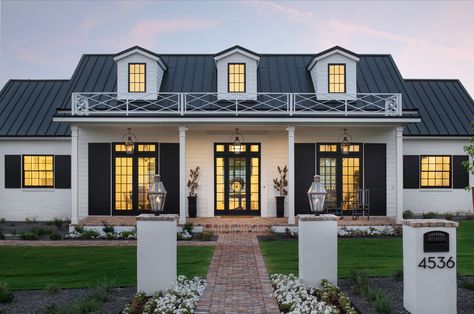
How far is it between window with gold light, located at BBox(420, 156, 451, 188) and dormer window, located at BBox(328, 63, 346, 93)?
4.69 metres

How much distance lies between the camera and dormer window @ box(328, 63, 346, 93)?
1853 centimetres

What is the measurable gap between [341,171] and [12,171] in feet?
44.2

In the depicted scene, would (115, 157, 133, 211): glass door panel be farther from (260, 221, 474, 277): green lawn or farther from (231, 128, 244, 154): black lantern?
(260, 221, 474, 277): green lawn

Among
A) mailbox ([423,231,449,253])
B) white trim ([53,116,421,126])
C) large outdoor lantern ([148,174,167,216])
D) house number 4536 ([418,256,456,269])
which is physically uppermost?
white trim ([53,116,421,126])

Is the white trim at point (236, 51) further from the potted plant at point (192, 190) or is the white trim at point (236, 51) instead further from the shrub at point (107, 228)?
the shrub at point (107, 228)

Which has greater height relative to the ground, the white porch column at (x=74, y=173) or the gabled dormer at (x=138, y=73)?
the gabled dormer at (x=138, y=73)

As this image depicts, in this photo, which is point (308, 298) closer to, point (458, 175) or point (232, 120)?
point (232, 120)

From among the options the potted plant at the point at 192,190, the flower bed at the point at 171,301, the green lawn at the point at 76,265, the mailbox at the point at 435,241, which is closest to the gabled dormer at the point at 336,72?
the potted plant at the point at 192,190

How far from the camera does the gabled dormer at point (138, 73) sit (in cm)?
1838

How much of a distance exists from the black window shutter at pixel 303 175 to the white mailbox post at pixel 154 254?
10396mm

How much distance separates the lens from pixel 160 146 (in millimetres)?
17688

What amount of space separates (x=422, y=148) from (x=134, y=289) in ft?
48.6

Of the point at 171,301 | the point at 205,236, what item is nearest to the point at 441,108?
the point at 205,236

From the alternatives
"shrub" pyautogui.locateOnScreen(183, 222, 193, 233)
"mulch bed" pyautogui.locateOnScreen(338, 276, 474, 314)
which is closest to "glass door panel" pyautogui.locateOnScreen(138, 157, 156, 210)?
"shrub" pyautogui.locateOnScreen(183, 222, 193, 233)
